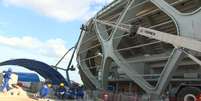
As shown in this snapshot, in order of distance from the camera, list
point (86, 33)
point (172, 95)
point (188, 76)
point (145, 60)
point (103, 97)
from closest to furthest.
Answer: point (172, 95)
point (188, 76)
point (103, 97)
point (145, 60)
point (86, 33)

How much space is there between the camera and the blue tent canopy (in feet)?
159

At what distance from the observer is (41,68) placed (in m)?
49.8

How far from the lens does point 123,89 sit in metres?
36.3

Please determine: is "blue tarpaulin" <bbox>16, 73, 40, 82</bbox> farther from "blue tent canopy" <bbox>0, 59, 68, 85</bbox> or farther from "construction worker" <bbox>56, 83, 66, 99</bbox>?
"construction worker" <bbox>56, 83, 66, 99</bbox>

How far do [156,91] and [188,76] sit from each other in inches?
96.6

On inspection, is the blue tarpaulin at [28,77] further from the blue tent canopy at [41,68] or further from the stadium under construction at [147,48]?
the stadium under construction at [147,48]

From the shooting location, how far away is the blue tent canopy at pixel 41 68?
159 feet

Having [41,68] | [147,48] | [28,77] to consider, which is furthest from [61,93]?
[41,68]

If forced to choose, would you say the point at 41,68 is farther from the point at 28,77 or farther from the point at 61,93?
the point at 61,93

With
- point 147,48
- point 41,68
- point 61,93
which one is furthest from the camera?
point 41,68

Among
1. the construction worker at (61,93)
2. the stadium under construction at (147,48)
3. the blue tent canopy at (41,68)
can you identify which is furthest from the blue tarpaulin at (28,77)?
the construction worker at (61,93)

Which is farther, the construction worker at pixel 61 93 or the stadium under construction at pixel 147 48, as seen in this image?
the construction worker at pixel 61 93

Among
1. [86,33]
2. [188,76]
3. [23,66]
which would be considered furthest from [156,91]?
[23,66]

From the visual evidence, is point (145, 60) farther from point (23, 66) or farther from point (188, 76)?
point (23, 66)
